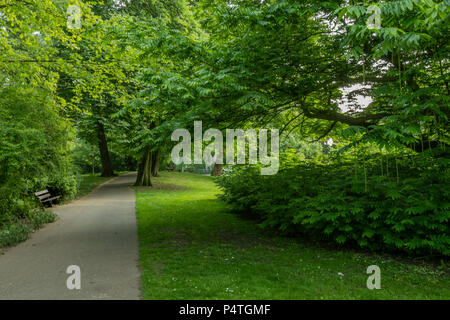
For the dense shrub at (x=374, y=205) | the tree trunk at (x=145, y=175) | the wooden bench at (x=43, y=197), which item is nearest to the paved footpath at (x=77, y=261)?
the wooden bench at (x=43, y=197)

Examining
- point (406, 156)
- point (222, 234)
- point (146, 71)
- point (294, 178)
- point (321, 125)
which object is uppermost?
point (146, 71)

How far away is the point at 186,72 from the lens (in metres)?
6.79

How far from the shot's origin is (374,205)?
6.01 m

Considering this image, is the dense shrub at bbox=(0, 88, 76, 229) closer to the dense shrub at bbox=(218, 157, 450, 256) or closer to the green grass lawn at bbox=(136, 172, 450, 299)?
the green grass lawn at bbox=(136, 172, 450, 299)

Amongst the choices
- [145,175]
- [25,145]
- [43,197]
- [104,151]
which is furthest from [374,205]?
[104,151]

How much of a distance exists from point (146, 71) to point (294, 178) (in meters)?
4.80

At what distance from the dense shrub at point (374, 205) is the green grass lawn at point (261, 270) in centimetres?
41

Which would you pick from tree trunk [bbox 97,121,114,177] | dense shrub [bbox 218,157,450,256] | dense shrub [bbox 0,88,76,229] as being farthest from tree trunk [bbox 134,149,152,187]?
dense shrub [bbox 218,157,450,256]

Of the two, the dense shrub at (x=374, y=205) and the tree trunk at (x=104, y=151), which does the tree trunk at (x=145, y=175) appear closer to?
the tree trunk at (x=104, y=151)

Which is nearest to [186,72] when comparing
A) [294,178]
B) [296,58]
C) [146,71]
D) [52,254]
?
[146,71]

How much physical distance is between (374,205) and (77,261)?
20.1 feet

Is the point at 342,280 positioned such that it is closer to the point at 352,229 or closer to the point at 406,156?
the point at 352,229

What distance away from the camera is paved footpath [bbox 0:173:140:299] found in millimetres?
4391

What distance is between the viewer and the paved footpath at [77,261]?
4391 mm
